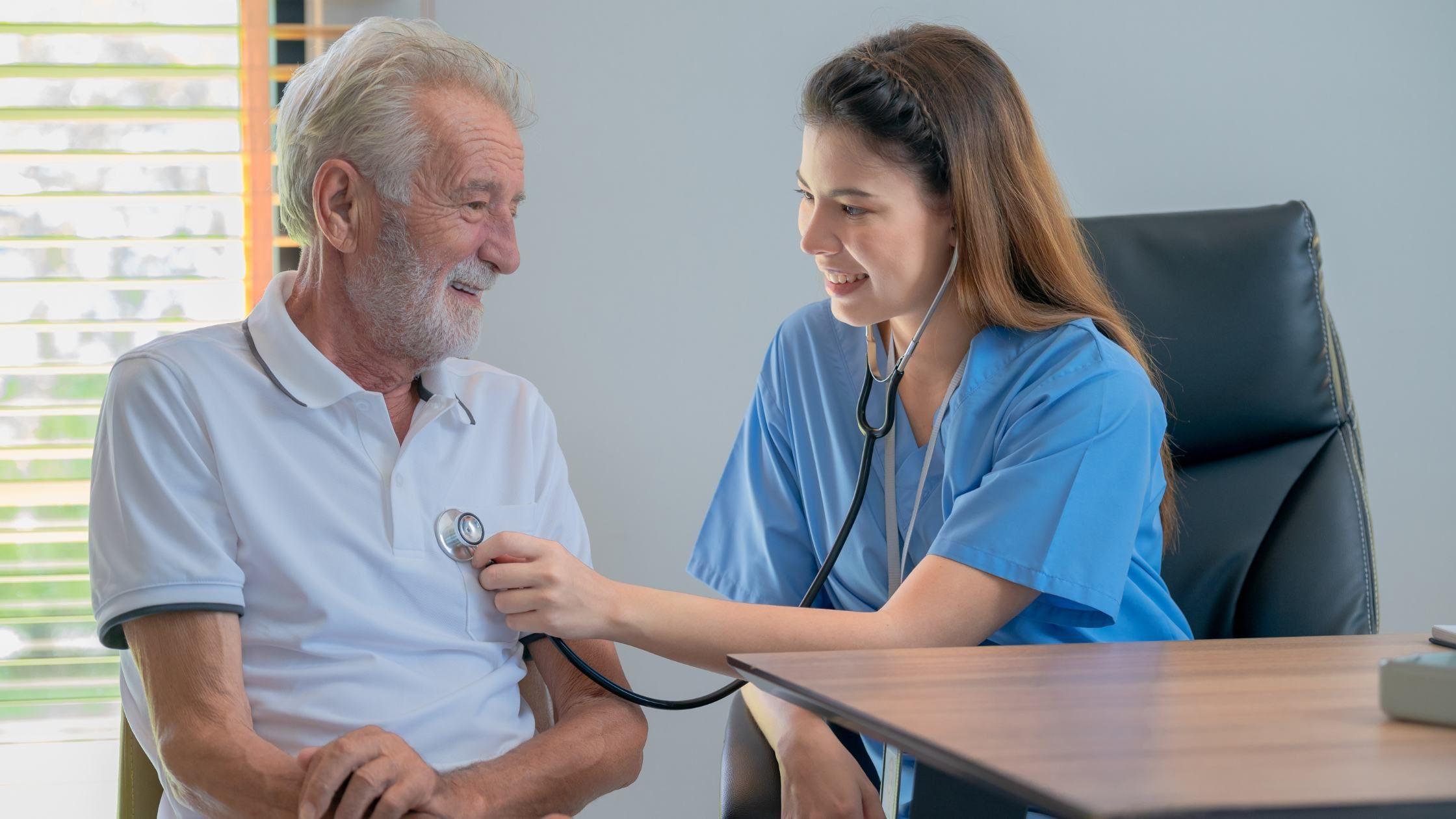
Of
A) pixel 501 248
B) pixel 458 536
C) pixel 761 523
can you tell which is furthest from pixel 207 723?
pixel 761 523

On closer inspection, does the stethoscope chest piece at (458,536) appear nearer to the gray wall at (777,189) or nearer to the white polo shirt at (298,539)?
the white polo shirt at (298,539)

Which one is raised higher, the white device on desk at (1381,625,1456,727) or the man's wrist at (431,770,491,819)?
the white device on desk at (1381,625,1456,727)

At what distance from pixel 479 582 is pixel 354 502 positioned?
145 mm

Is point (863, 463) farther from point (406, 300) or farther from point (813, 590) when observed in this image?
point (406, 300)

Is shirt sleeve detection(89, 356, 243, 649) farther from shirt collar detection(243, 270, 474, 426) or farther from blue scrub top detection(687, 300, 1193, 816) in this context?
blue scrub top detection(687, 300, 1193, 816)

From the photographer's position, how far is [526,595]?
1.12 m

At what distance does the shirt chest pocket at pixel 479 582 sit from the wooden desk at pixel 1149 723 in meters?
0.45

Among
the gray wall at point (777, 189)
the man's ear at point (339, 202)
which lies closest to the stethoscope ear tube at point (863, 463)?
the man's ear at point (339, 202)

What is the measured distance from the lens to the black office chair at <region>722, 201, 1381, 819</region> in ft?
4.57

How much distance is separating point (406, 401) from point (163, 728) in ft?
1.32

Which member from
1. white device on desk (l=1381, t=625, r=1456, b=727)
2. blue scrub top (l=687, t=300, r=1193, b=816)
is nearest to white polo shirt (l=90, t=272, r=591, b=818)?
blue scrub top (l=687, t=300, r=1193, b=816)

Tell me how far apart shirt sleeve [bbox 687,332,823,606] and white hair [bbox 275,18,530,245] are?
1.68ft

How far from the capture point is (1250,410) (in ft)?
4.67

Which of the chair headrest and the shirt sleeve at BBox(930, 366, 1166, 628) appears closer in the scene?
the shirt sleeve at BBox(930, 366, 1166, 628)
